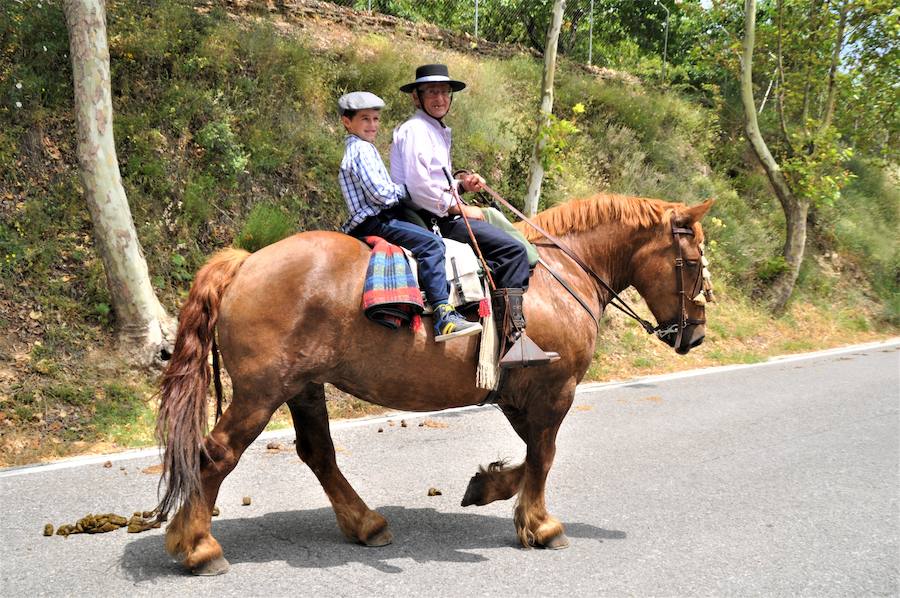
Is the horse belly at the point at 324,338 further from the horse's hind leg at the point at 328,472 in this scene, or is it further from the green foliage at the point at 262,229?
the green foliage at the point at 262,229

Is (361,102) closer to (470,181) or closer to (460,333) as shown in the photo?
(470,181)

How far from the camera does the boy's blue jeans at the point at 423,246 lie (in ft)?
15.1

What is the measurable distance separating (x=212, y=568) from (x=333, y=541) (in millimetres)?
874

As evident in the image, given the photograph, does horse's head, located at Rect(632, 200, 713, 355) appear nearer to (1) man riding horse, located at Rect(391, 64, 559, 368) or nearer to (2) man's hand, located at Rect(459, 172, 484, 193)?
(1) man riding horse, located at Rect(391, 64, 559, 368)

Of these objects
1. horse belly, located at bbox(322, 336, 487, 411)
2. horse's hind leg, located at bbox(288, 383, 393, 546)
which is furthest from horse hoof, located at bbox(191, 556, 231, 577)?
horse belly, located at bbox(322, 336, 487, 411)

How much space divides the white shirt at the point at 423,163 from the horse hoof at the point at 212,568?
238 cm

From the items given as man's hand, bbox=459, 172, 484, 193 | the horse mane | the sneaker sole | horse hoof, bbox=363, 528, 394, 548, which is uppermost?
man's hand, bbox=459, 172, 484, 193

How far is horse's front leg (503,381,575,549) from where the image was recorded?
4.90 metres

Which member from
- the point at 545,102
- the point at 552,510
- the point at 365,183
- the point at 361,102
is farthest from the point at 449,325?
the point at 545,102

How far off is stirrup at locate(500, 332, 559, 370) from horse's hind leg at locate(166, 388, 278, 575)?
140 cm

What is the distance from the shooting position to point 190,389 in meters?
4.36

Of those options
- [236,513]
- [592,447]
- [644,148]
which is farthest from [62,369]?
[644,148]

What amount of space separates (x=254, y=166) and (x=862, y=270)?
1565 cm

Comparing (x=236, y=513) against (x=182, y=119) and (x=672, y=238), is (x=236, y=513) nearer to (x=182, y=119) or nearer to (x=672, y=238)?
(x=672, y=238)
